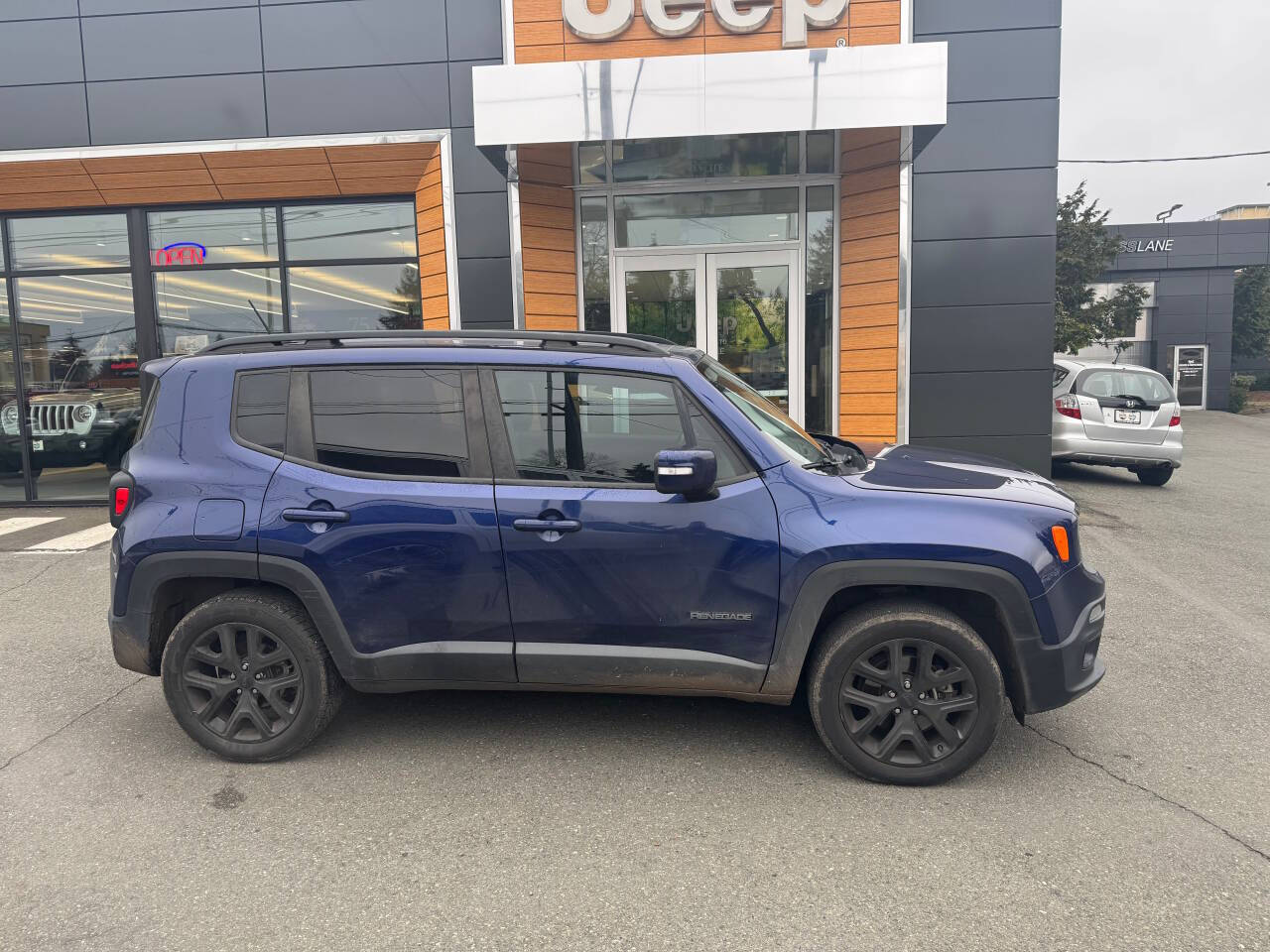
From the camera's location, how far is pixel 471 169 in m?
9.23

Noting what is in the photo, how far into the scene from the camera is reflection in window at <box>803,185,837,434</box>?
954 cm

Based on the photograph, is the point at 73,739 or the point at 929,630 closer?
the point at 929,630

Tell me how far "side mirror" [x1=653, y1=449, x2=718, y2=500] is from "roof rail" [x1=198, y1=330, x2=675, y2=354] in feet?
2.03

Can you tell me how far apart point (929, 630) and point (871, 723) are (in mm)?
436

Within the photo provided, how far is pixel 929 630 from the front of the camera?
3.21 m

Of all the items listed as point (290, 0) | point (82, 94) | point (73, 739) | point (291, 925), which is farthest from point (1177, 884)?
point (82, 94)

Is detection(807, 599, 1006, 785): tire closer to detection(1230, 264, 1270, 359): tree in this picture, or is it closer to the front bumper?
the front bumper

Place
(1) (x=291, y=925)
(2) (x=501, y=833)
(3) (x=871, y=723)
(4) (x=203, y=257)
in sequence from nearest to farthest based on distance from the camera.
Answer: (1) (x=291, y=925) < (2) (x=501, y=833) < (3) (x=871, y=723) < (4) (x=203, y=257)

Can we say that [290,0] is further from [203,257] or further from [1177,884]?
[1177,884]

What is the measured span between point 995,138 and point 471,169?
18.6 feet

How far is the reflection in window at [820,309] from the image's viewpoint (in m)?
9.54

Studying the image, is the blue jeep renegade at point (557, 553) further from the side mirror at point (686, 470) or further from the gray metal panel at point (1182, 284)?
the gray metal panel at point (1182, 284)

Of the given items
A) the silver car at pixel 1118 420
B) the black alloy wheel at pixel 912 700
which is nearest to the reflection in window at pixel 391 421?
the black alloy wheel at pixel 912 700

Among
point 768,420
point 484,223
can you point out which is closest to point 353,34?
point 484,223
